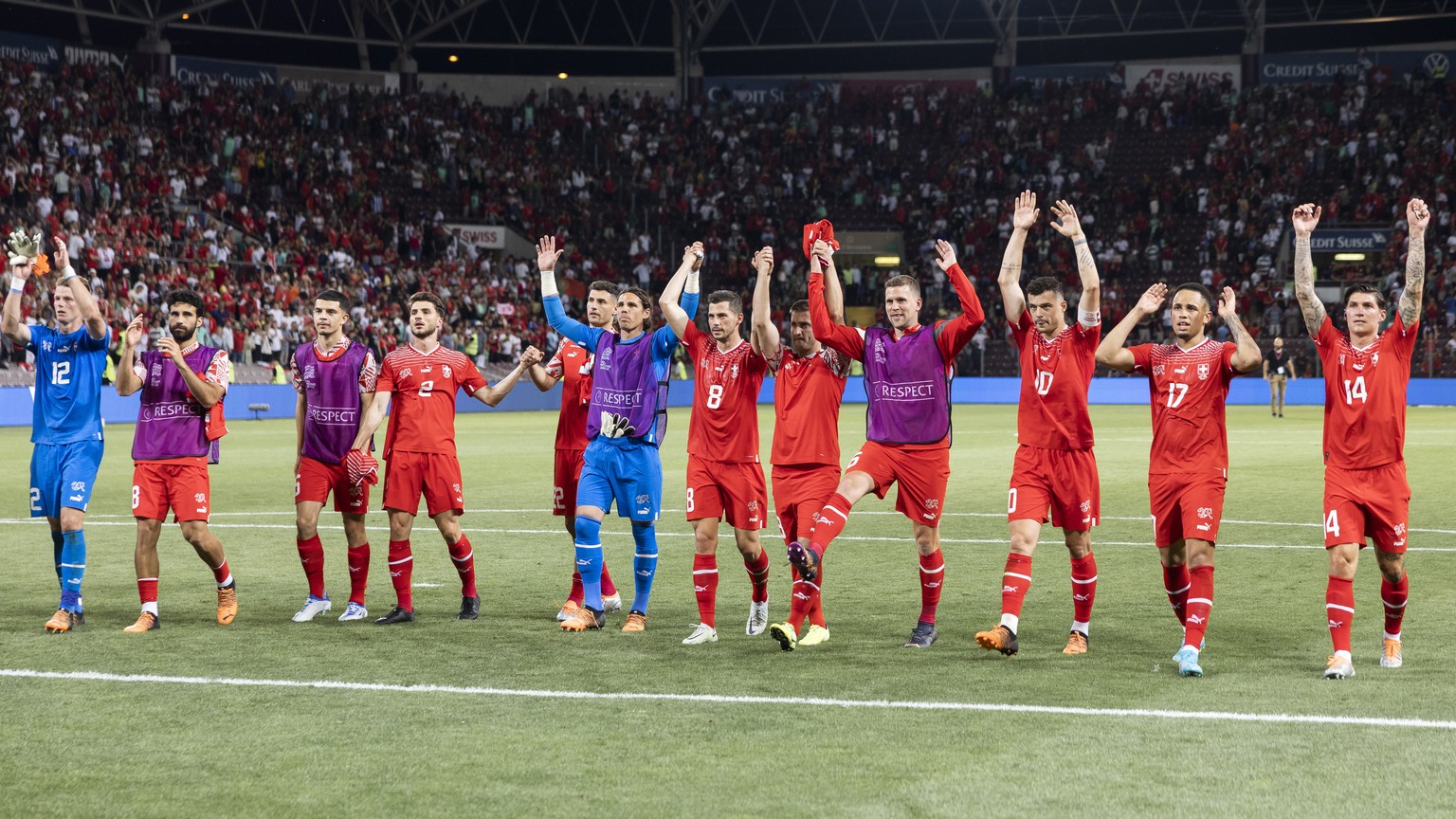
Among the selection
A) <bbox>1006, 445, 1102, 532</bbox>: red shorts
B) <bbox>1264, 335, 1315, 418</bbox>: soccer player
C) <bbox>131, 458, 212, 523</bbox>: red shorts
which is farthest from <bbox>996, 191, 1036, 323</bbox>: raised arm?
<bbox>1264, 335, 1315, 418</bbox>: soccer player

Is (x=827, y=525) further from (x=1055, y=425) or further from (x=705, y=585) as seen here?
(x=1055, y=425)

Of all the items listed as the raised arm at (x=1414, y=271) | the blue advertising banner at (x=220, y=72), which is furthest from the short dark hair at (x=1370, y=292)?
the blue advertising banner at (x=220, y=72)

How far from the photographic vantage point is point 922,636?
27.2 feet

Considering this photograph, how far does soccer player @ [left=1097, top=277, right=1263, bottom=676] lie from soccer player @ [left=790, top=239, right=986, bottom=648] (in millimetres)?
966

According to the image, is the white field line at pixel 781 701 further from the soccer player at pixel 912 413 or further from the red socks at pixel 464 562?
the red socks at pixel 464 562

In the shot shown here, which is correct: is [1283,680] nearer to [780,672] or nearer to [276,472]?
Result: [780,672]

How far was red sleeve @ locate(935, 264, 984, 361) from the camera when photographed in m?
8.16

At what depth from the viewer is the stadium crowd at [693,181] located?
131ft

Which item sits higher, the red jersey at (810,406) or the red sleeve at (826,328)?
the red sleeve at (826,328)

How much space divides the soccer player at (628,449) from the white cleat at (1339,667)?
148 inches

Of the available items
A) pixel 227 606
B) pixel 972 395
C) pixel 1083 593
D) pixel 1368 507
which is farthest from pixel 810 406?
pixel 972 395

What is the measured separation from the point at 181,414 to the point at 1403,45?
53.9m

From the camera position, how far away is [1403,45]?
53.6 meters

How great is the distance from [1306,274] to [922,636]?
2794 millimetres
